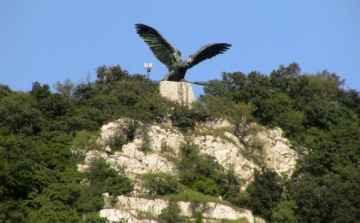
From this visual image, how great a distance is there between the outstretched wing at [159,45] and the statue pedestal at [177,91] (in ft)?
3.87

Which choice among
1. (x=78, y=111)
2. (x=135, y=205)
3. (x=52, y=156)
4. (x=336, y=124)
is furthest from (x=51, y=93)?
(x=336, y=124)

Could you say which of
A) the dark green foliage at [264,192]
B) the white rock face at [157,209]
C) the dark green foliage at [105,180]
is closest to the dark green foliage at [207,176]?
the dark green foliage at [264,192]

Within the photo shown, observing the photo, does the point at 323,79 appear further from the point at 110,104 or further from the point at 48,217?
the point at 48,217

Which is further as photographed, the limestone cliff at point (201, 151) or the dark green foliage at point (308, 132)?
the dark green foliage at point (308, 132)

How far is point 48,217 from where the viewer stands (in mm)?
46875

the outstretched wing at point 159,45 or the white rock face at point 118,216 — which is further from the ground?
the outstretched wing at point 159,45

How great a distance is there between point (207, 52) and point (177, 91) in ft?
9.04

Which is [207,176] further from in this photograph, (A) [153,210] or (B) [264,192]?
(A) [153,210]

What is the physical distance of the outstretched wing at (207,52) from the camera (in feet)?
185

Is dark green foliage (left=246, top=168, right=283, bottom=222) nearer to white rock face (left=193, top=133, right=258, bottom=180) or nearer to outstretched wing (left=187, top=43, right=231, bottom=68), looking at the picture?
white rock face (left=193, top=133, right=258, bottom=180)

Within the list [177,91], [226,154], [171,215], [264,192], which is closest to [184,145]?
[226,154]

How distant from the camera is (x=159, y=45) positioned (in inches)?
2200

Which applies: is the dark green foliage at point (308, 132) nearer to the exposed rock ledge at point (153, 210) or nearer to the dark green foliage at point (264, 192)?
the dark green foliage at point (264, 192)

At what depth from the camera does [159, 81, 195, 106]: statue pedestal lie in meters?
56.8
